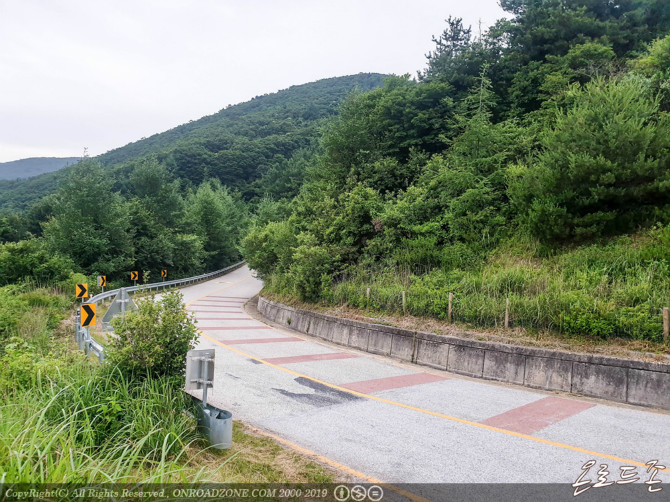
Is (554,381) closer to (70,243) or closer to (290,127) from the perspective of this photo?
(70,243)

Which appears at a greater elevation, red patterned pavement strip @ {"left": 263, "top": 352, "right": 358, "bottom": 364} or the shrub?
the shrub

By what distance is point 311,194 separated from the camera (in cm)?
2411

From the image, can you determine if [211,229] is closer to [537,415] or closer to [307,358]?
[307,358]

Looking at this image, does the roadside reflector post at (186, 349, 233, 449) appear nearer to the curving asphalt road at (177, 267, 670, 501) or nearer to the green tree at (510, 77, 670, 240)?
the curving asphalt road at (177, 267, 670, 501)

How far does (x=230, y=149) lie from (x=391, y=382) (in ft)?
288

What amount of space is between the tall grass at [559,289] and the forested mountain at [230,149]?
2291 inches

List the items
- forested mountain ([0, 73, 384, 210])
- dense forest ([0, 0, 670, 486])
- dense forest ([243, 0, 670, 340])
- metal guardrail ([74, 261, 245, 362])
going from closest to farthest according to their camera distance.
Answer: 1. dense forest ([0, 0, 670, 486])
2. metal guardrail ([74, 261, 245, 362])
3. dense forest ([243, 0, 670, 340])
4. forested mountain ([0, 73, 384, 210])

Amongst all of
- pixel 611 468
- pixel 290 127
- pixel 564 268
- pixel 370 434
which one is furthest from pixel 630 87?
pixel 290 127

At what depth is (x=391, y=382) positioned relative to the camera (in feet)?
30.5

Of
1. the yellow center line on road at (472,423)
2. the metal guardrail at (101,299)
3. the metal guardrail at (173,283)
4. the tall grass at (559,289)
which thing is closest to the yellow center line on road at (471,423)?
the yellow center line on road at (472,423)

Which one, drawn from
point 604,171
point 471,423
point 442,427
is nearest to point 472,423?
point 471,423

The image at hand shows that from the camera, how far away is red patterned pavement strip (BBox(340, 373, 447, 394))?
28.4ft

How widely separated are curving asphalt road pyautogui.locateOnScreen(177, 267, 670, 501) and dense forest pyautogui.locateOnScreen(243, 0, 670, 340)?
2.62 m

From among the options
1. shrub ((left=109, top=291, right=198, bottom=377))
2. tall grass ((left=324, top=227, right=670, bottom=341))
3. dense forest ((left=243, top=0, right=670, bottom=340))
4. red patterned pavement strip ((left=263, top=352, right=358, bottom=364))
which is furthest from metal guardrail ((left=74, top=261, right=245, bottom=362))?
dense forest ((left=243, top=0, right=670, bottom=340))
